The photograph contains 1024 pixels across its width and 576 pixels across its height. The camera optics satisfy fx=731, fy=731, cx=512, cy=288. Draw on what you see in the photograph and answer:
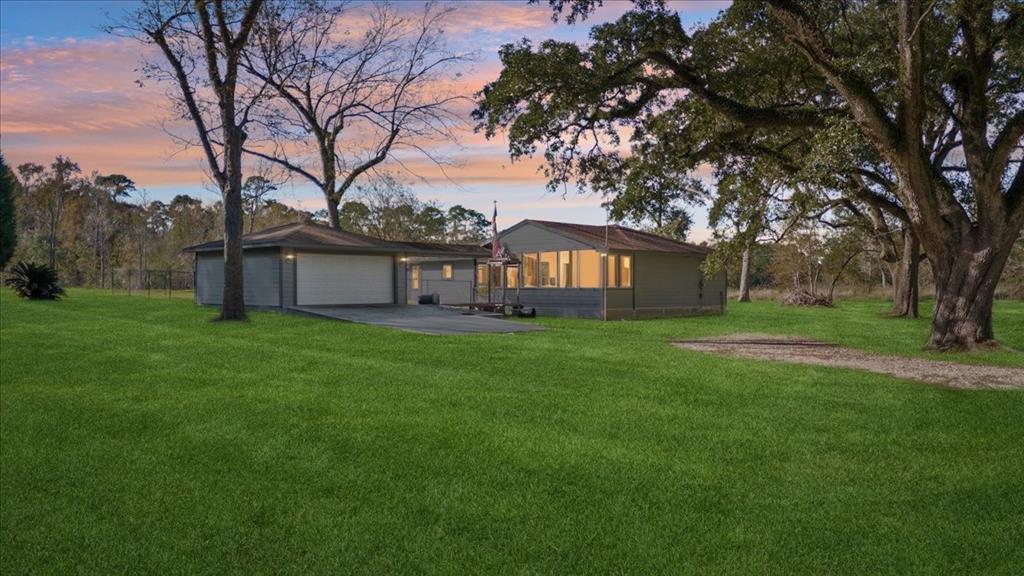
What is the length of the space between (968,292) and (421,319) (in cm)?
1347

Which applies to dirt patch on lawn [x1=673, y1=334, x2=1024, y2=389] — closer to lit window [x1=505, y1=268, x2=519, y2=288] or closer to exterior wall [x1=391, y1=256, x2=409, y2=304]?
lit window [x1=505, y1=268, x2=519, y2=288]

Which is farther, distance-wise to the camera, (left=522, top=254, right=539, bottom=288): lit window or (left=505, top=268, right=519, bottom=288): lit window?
(left=505, top=268, right=519, bottom=288): lit window

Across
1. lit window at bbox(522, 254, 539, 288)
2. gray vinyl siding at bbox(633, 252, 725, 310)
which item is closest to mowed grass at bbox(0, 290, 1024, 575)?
gray vinyl siding at bbox(633, 252, 725, 310)

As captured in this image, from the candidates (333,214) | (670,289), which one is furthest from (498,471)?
(333,214)

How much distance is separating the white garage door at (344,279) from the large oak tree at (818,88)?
508 inches

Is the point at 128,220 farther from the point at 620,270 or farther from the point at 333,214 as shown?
the point at 620,270

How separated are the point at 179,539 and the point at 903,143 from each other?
1325 centimetres

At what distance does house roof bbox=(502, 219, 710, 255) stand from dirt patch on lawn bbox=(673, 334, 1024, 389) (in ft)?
27.2

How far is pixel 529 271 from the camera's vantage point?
2783 centimetres

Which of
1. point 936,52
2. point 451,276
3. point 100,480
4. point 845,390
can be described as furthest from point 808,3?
point 451,276

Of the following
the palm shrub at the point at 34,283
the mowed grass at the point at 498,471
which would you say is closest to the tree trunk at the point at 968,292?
the mowed grass at the point at 498,471

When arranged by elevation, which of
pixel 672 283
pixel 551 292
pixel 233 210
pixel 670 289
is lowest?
pixel 551 292

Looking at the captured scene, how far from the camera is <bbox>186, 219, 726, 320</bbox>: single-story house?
25.0 meters

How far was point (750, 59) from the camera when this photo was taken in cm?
1520
